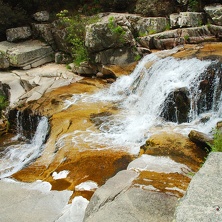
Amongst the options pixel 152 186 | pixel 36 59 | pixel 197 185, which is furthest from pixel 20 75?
pixel 197 185

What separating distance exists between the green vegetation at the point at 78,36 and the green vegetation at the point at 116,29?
162 centimetres

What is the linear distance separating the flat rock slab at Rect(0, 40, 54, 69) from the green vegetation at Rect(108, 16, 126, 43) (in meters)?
4.02

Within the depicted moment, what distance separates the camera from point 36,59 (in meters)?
13.3

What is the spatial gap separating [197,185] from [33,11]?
50.0ft

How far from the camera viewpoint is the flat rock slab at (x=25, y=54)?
41.7 ft

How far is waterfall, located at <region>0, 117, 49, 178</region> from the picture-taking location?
24.2 ft

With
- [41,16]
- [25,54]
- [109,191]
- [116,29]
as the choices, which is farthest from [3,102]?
[109,191]

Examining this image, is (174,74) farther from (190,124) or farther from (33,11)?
(33,11)

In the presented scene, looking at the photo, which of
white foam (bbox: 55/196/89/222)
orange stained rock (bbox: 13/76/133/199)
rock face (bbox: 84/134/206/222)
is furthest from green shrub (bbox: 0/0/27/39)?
white foam (bbox: 55/196/89/222)

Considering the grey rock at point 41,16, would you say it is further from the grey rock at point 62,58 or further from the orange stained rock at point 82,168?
the orange stained rock at point 82,168

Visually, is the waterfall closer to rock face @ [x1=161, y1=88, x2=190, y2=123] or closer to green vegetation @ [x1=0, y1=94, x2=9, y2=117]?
green vegetation @ [x1=0, y1=94, x2=9, y2=117]

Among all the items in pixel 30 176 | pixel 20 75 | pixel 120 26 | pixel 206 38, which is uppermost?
pixel 120 26

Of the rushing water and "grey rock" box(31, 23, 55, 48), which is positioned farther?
"grey rock" box(31, 23, 55, 48)

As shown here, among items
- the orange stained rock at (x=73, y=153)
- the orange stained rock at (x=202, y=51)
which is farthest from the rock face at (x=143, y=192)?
the orange stained rock at (x=202, y=51)
